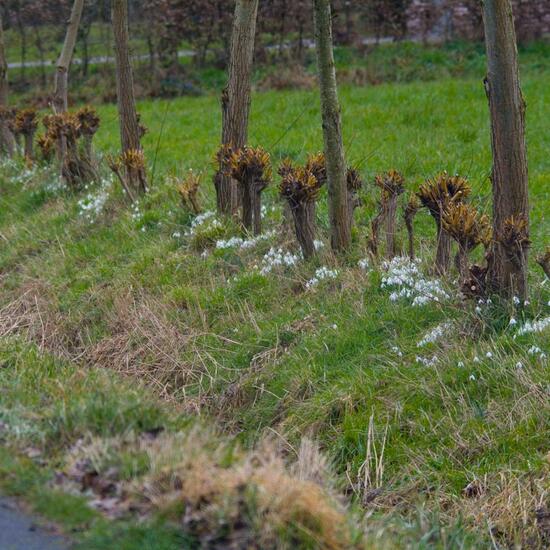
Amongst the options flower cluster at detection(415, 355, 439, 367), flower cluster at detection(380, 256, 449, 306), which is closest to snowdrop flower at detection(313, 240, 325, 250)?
flower cluster at detection(380, 256, 449, 306)

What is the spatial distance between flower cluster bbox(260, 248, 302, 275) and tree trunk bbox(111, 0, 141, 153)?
178 inches

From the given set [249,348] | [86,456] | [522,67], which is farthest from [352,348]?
[522,67]

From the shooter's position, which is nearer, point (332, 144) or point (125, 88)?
point (332, 144)

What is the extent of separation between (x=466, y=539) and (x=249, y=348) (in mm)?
3325

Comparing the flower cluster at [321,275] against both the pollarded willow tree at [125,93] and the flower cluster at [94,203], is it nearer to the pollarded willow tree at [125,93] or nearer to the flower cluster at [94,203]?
the pollarded willow tree at [125,93]

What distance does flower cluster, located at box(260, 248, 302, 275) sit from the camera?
A: 9500 millimetres

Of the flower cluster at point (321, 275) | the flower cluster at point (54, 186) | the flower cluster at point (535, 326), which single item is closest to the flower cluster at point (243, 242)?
the flower cluster at point (321, 275)

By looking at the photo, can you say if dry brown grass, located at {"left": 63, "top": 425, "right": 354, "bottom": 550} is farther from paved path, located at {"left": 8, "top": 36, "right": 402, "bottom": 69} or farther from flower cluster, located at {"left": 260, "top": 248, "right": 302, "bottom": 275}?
paved path, located at {"left": 8, "top": 36, "right": 402, "bottom": 69}

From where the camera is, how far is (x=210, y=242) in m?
10.6

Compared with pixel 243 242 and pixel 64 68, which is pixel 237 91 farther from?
pixel 64 68

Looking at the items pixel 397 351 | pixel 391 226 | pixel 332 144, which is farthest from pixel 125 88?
pixel 397 351

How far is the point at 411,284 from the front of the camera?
8.32 m

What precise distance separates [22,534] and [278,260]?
5637mm

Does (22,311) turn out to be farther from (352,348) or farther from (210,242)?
(352,348)
